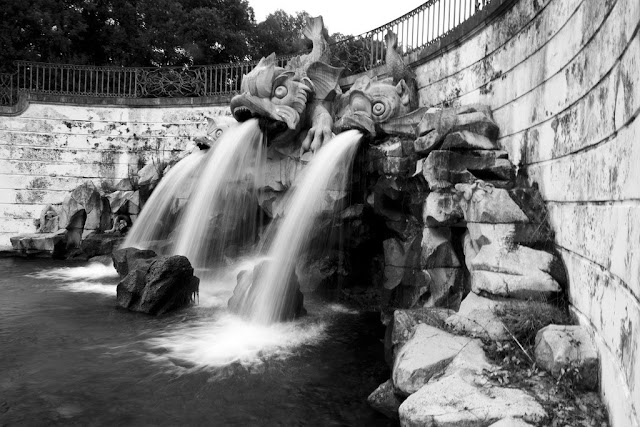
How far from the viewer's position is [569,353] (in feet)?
11.5

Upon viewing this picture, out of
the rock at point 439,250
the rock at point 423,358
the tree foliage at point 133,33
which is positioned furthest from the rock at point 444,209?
the tree foliage at point 133,33

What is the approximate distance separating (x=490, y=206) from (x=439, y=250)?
1.26 metres

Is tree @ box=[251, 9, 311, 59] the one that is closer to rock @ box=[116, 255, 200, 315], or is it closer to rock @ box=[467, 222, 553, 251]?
rock @ box=[116, 255, 200, 315]

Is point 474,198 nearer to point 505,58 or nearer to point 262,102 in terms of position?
point 505,58

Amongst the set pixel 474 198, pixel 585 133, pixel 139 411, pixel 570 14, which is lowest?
pixel 139 411

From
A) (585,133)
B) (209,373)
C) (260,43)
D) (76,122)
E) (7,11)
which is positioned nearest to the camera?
(585,133)

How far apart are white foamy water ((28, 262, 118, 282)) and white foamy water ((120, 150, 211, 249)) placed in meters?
0.85

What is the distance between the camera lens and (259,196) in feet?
34.1

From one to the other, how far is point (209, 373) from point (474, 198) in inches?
144

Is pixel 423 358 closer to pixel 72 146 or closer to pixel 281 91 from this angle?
pixel 281 91

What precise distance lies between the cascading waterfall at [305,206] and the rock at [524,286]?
3500 mm

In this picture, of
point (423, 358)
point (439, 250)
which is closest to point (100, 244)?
point (439, 250)

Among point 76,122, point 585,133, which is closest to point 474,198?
point 585,133

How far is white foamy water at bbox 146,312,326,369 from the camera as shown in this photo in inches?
222
